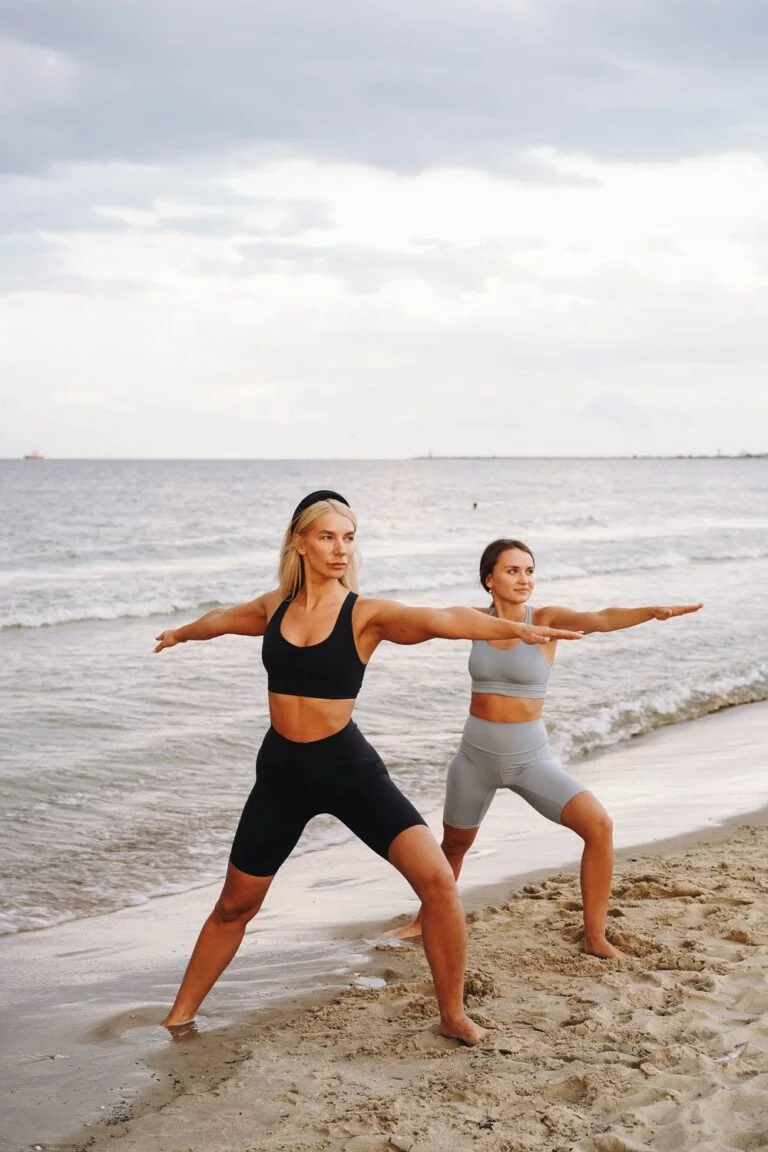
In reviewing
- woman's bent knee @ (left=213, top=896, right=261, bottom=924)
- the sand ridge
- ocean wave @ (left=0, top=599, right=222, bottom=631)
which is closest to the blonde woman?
woman's bent knee @ (left=213, top=896, right=261, bottom=924)

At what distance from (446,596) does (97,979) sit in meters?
20.4

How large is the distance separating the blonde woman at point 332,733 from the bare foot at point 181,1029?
2.67ft

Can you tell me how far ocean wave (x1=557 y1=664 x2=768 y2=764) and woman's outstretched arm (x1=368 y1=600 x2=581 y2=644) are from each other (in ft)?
22.9

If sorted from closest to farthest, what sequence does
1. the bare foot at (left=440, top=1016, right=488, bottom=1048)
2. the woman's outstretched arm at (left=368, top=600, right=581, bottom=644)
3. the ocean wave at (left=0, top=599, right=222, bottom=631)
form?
the woman's outstretched arm at (left=368, top=600, right=581, bottom=644) < the bare foot at (left=440, top=1016, right=488, bottom=1048) < the ocean wave at (left=0, top=599, right=222, bottom=631)

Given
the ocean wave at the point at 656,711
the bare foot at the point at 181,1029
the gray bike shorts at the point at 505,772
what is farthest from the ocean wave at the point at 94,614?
the bare foot at the point at 181,1029

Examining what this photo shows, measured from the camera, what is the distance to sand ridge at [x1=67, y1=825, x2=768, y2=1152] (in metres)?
3.88

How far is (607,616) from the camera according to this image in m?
5.66

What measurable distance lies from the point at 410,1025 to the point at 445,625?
1.82 meters

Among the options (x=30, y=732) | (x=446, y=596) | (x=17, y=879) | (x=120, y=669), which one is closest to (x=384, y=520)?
(x=446, y=596)

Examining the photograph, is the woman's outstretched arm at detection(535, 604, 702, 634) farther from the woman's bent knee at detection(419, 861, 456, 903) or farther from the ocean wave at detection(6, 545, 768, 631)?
the ocean wave at detection(6, 545, 768, 631)

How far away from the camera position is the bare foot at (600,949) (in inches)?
221

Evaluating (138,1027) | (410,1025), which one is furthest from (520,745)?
(138,1027)

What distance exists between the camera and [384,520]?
5850 centimetres

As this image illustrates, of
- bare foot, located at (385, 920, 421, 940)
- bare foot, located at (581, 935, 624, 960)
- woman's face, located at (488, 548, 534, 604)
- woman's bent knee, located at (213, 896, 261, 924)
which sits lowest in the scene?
bare foot, located at (385, 920, 421, 940)
